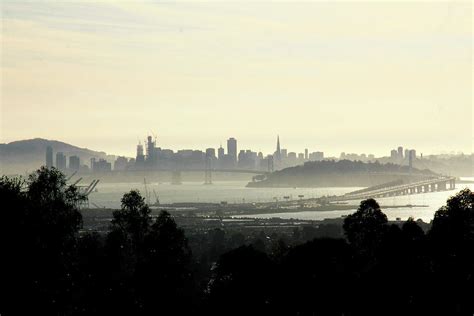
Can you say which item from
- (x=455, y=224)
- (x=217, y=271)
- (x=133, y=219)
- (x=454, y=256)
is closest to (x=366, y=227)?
(x=455, y=224)

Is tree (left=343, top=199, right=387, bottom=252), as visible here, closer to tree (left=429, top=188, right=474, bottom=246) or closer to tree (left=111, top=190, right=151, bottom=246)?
tree (left=429, top=188, right=474, bottom=246)

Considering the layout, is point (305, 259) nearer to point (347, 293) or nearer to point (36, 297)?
point (347, 293)

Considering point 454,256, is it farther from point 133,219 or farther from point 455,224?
point 133,219

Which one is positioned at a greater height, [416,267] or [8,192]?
[8,192]

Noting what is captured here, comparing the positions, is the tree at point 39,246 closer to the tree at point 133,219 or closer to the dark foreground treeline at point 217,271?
the dark foreground treeline at point 217,271

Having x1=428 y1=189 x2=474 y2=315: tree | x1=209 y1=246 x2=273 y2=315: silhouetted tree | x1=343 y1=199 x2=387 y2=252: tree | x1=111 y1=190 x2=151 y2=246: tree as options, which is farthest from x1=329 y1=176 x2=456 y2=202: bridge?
x1=209 y1=246 x2=273 y2=315: silhouetted tree

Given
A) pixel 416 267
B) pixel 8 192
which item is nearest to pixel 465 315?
pixel 416 267
